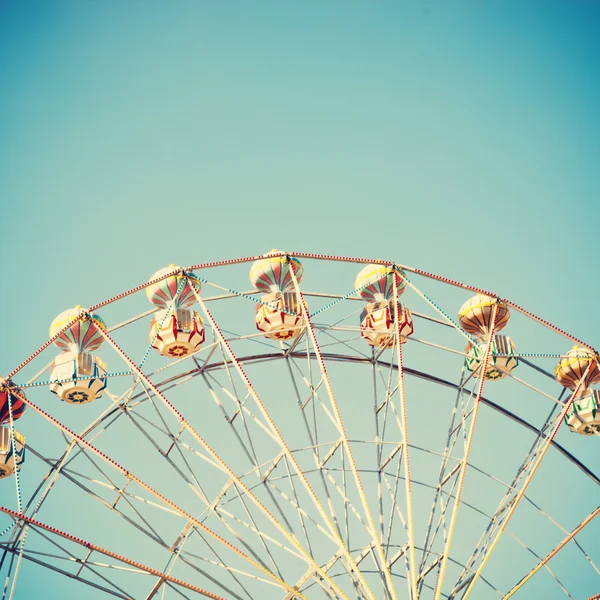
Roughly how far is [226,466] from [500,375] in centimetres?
664

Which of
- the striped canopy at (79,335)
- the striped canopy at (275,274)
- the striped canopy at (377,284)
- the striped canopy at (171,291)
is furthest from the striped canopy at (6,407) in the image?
the striped canopy at (377,284)

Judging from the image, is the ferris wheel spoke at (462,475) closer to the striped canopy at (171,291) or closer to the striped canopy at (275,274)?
the striped canopy at (275,274)

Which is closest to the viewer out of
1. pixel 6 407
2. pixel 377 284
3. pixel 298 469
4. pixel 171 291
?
pixel 298 469

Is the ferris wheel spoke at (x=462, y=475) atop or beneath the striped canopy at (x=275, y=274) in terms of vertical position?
beneath

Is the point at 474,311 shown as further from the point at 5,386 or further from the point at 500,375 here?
the point at 5,386

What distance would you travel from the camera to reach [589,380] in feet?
54.0

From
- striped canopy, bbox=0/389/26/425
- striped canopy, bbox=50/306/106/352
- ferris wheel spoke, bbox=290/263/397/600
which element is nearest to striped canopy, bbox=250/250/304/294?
ferris wheel spoke, bbox=290/263/397/600

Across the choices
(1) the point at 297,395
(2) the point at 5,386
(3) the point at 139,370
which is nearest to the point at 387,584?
(3) the point at 139,370

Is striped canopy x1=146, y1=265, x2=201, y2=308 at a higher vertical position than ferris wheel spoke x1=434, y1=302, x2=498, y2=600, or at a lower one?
higher

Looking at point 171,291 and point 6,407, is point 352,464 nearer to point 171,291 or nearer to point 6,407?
point 171,291

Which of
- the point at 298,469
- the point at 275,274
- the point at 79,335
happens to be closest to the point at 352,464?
the point at 298,469

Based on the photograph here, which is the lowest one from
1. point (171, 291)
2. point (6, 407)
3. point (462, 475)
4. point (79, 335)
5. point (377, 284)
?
point (462, 475)

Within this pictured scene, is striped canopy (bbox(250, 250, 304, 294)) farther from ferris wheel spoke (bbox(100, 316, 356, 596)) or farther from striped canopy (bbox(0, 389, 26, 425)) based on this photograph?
striped canopy (bbox(0, 389, 26, 425))

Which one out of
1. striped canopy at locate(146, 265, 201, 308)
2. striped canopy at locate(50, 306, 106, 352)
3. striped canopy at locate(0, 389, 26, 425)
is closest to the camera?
striped canopy at locate(0, 389, 26, 425)
